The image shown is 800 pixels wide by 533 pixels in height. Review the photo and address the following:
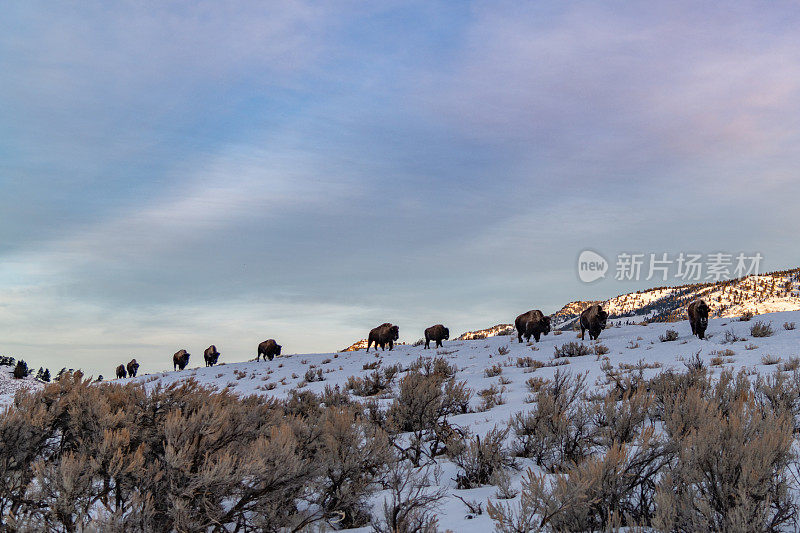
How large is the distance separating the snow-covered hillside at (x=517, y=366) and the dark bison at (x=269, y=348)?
6.45 meters

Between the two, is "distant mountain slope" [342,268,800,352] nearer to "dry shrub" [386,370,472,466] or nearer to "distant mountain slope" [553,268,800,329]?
"distant mountain slope" [553,268,800,329]

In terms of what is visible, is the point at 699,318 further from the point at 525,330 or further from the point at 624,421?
the point at 624,421

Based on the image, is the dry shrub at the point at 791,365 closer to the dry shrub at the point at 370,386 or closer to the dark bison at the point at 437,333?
the dry shrub at the point at 370,386

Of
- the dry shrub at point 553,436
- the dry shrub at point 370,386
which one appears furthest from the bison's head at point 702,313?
the dry shrub at point 553,436

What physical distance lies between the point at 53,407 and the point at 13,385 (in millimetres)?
26452

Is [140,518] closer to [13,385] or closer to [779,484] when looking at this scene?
[779,484]

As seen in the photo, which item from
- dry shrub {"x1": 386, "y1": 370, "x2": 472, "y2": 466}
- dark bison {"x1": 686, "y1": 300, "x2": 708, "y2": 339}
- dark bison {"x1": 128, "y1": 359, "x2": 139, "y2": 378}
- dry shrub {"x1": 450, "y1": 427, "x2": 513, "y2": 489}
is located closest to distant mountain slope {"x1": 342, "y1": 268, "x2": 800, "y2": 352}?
dark bison {"x1": 686, "y1": 300, "x2": 708, "y2": 339}

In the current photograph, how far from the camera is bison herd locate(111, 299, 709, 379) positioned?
16.5 m

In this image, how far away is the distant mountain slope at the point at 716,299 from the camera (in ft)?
159

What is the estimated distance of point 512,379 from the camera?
38.7 ft

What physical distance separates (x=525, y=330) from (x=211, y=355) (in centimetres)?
2507

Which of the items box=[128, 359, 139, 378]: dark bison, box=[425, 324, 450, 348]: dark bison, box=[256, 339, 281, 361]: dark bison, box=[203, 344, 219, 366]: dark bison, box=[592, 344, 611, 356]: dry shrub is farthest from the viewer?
box=[128, 359, 139, 378]: dark bison

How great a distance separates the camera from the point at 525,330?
22.3m

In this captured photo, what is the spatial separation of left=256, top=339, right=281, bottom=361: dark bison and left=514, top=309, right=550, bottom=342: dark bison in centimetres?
1691
